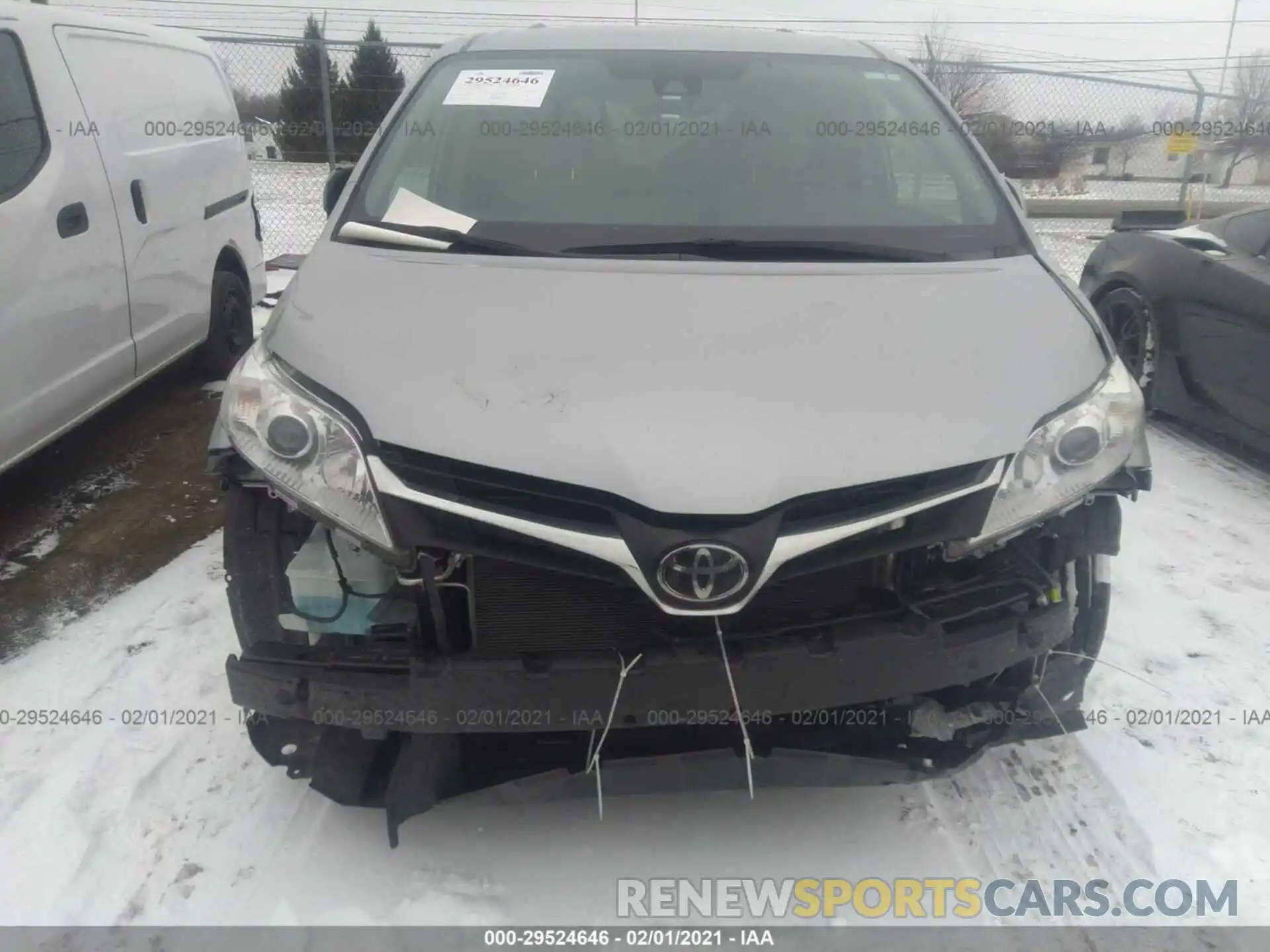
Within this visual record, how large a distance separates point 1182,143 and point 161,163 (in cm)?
928

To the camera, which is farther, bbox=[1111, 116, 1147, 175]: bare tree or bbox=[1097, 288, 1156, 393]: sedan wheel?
bbox=[1111, 116, 1147, 175]: bare tree

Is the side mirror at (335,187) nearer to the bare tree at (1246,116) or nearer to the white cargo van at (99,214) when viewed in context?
the white cargo van at (99,214)

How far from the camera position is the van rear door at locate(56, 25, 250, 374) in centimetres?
414

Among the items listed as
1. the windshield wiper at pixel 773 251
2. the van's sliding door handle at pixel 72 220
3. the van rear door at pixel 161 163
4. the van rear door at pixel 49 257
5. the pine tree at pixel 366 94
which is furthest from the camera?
the pine tree at pixel 366 94

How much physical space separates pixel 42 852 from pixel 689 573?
1.68 meters

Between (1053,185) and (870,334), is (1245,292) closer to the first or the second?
(870,334)

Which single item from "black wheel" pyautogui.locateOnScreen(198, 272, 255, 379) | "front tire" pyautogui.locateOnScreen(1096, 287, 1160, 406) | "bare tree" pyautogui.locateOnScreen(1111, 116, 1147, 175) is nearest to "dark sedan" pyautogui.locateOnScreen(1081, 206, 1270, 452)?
"front tire" pyautogui.locateOnScreen(1096, 287, 1160, 406)

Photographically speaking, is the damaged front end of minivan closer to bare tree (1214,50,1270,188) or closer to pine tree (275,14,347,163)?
pine tree (275,14,347,163)

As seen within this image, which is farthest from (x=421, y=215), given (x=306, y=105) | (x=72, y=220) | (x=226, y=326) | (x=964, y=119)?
(x=306, y=105)

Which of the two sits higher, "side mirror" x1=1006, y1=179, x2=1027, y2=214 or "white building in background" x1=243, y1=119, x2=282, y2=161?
"side mirror" x1=1006, y1=179, x2=1027, y2=214

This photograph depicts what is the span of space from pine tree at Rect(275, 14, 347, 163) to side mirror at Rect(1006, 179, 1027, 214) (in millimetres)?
8409

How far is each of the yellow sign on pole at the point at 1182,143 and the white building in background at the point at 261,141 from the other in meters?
10.2

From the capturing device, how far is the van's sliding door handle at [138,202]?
423 centimetres

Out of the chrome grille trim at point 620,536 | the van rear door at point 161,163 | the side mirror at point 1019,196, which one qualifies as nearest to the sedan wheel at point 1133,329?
the side mirror at point 1019,196
